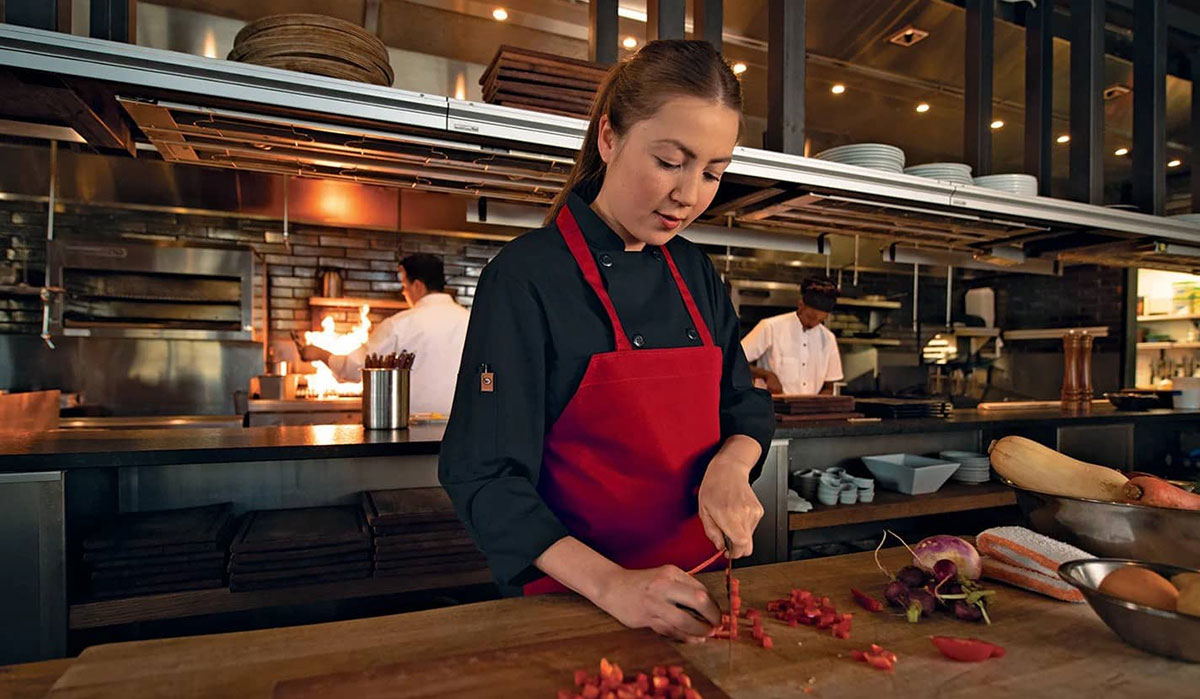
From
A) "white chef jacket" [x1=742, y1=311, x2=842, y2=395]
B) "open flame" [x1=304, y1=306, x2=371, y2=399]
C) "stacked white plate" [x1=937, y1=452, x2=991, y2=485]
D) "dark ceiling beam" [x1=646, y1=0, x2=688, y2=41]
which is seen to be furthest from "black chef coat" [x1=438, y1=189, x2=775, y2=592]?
"open flame" [x1=304, y1=306, x2=371, y2=399]

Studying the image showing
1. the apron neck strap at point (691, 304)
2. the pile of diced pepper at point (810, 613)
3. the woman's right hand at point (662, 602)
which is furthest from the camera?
the apron neck strap at point (691, 304)

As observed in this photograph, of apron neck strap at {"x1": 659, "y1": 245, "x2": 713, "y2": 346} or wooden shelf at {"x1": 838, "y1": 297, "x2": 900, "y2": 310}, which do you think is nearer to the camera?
apron neck strap at {"x1": 659, "y1": 245, "x2": 713, "y2": 346}

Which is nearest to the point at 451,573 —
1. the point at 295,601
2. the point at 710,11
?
the point at 295,601

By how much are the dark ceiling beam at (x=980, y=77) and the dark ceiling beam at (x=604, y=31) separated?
206 cm

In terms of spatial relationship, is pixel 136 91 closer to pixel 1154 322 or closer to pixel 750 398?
pixel 750 398

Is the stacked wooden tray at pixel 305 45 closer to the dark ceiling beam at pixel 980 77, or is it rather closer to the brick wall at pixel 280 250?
the dark ceiling beam at pixel 980 77

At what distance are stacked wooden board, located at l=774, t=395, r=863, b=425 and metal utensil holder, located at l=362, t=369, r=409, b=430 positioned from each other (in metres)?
1.55

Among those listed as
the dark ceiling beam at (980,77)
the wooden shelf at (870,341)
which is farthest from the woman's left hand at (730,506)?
the wooden shelf at (870,341)

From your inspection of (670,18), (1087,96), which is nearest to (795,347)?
(1087,96)

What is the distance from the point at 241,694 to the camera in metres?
0.82

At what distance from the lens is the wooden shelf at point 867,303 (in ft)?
24.6

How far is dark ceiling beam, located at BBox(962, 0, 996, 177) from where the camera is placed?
3533 millimetres

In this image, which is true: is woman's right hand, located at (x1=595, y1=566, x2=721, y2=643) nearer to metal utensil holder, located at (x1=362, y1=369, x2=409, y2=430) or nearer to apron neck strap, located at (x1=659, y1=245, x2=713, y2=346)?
apron neck strap, located at (x1=659, y1=245, x2=713, y2=346)

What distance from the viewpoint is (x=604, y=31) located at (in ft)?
9.07
